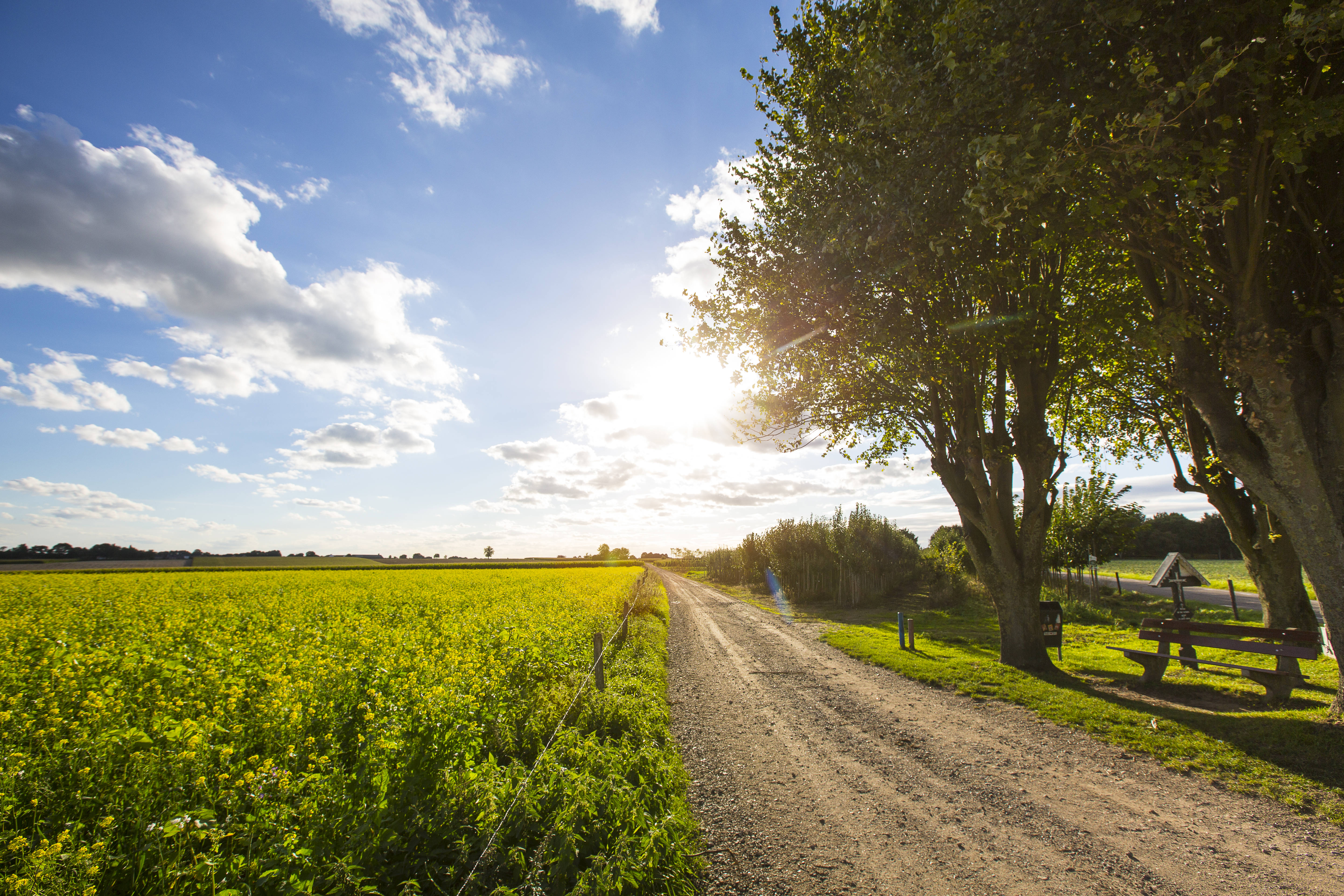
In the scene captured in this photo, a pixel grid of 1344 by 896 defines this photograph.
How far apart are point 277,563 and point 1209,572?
4058 inches

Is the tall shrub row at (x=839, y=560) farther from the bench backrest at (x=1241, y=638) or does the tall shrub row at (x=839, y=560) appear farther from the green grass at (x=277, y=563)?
the green grass at (x=277, y=563)

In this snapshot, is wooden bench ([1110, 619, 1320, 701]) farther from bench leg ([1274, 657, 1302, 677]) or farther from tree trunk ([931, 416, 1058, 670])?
tree trunk ([931, 416, 1058, 670])

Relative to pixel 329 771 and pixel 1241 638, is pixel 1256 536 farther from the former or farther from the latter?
pixel 329 771

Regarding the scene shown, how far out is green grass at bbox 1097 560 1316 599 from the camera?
113 feet

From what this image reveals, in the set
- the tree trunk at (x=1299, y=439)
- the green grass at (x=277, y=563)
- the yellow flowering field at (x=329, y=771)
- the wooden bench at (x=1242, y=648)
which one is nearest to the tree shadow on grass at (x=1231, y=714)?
the wooden bench at (x=1242, y=648)

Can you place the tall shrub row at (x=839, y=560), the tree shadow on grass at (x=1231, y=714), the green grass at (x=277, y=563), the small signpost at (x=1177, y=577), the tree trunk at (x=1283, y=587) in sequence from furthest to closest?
the green grass at (x=277, y=563)
the tall shrub row at (x=839, y=560)
the small signpost at (x=1177, y=577)
the tree trunk at (x=1283, y=587)
the tree shadow on grass at (x=1231, y=714)

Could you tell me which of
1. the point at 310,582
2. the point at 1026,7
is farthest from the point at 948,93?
the point at 310,582

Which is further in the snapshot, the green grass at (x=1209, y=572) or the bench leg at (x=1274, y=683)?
the green grass at (x=1209, y=572)

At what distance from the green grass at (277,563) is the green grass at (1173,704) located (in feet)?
241

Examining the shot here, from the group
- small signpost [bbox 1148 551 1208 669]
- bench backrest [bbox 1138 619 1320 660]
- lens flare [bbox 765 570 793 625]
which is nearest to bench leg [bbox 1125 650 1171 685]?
bench backrest [bbox 1138 619 1320 660]

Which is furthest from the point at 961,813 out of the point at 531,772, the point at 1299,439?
the point at 1299,439

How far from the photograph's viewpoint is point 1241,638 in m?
10.2

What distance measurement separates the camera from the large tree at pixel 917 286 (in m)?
8.38

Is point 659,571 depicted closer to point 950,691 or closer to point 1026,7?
point 950,691
